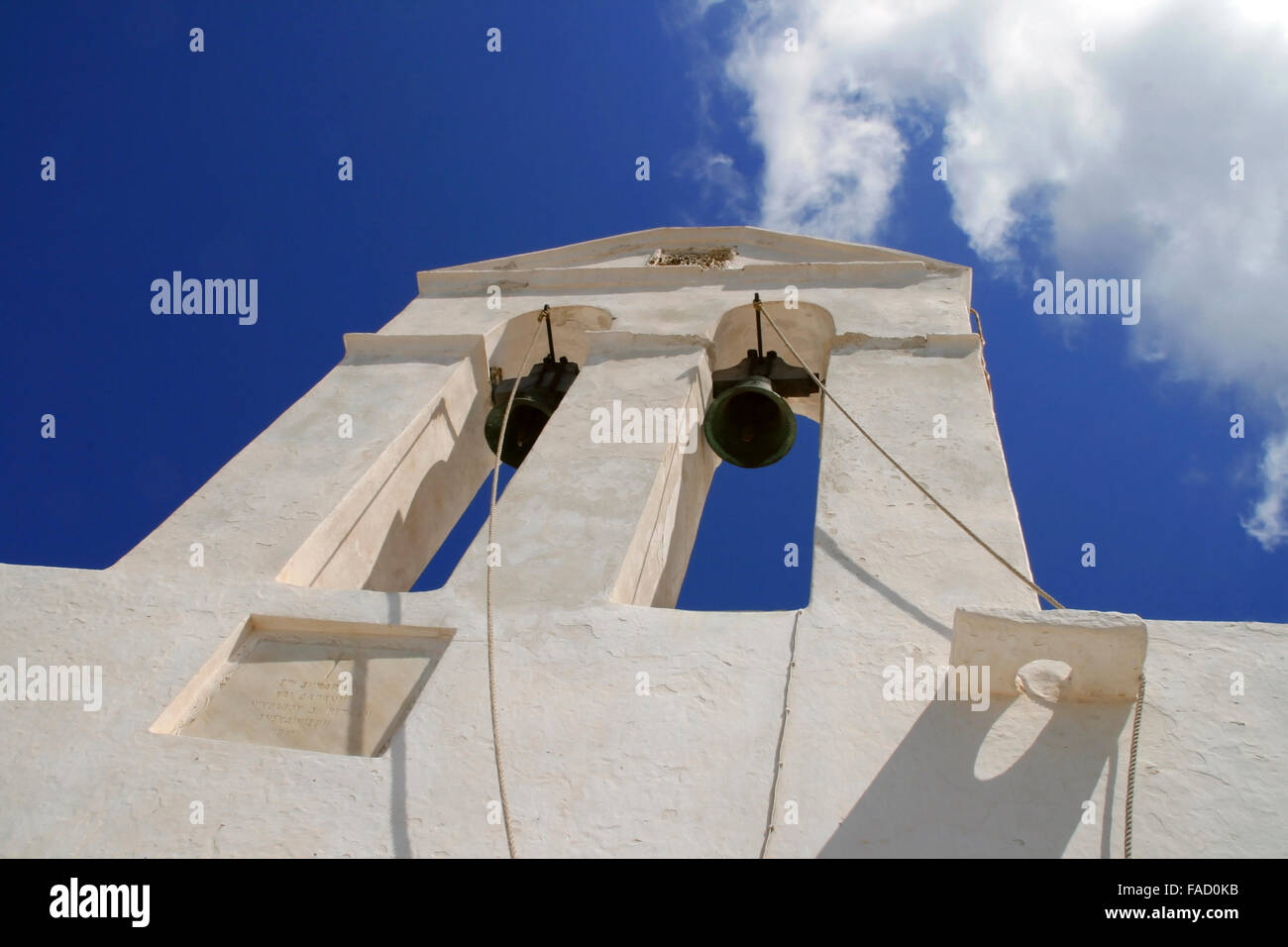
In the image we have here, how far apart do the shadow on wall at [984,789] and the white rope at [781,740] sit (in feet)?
0.54

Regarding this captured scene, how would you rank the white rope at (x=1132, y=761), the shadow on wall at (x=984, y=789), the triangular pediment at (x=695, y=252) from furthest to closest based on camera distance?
1. the triangular pediment at (x=695, y=252)
2. the shadow on wall at (x=984, y=789)
3. the white rope at (x=1132, y=761)

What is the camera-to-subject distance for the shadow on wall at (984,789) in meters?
2.83

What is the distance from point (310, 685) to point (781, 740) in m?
1.69

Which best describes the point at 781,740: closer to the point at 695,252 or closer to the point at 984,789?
the point at 984,789

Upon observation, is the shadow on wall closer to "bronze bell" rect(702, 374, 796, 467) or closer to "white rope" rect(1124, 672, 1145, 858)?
"white rope" rect(1124, 672, 1145, 858)

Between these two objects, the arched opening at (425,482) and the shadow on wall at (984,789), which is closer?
the shadow on wall at (984,789)

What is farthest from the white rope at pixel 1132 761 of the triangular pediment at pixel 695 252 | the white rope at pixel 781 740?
the triangular pediment at pixel 695 252

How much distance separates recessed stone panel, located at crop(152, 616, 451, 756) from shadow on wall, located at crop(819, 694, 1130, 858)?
5.25 feet

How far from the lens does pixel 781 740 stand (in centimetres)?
321

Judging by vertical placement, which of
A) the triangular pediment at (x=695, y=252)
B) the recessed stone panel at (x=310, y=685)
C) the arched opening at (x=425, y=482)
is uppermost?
the triangular pediment at (x=695, y=252)

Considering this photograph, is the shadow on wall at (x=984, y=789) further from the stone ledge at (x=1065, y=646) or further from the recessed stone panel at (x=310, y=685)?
the recessed stone panel at (x=310, y=685)

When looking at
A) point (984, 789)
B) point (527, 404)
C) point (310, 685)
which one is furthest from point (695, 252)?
point (984, 789)

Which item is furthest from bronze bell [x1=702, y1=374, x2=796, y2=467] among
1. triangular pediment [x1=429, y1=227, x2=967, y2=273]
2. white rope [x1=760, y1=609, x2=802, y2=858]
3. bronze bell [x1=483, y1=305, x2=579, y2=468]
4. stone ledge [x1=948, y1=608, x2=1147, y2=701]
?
stone ledge [x1=948, y1=608, x2=1147, y2=701]
